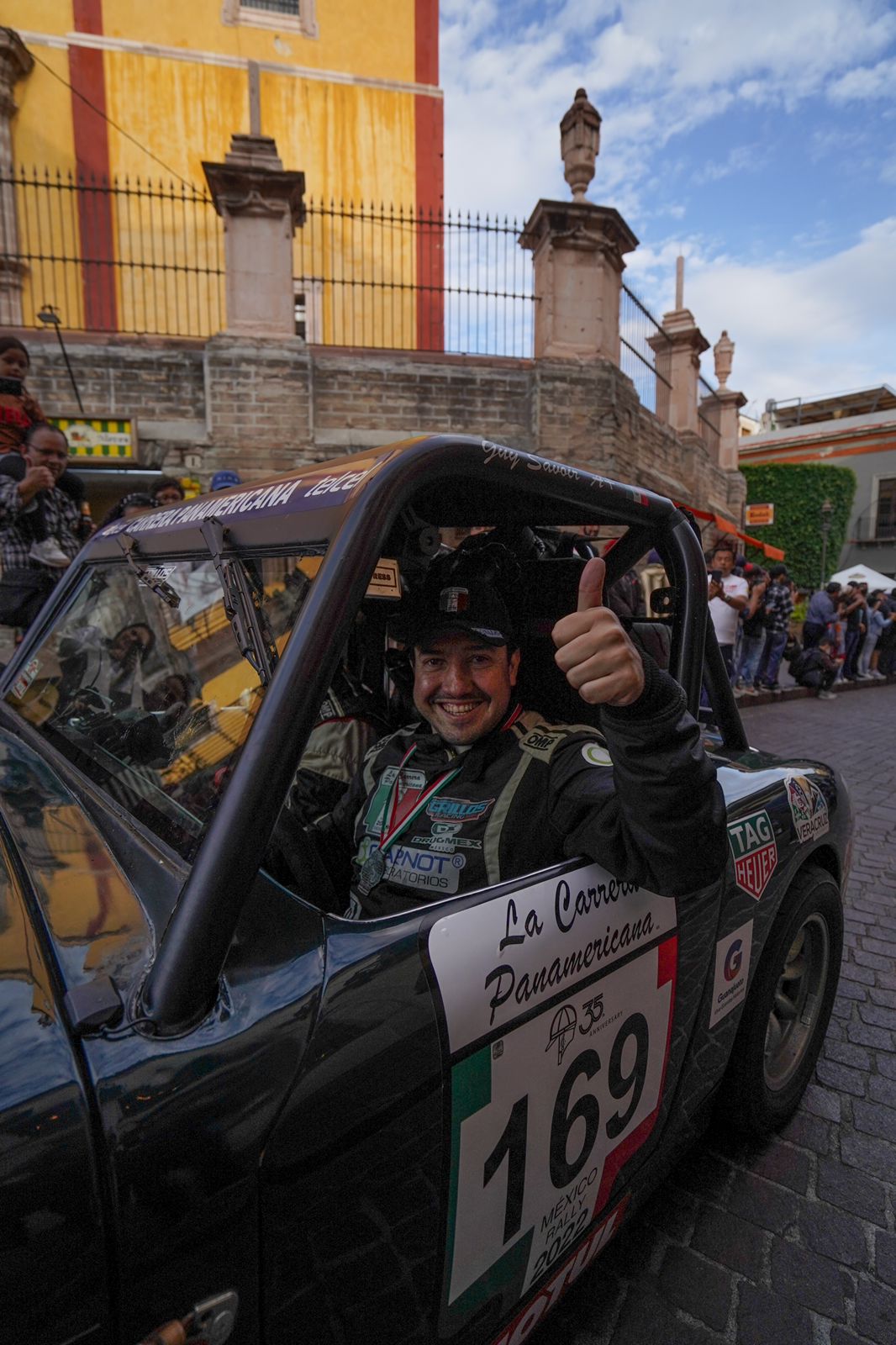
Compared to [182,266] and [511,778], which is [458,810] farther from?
[182,266]

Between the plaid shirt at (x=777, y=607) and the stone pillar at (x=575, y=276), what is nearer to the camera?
the stone pillar at (x=575, y=276)

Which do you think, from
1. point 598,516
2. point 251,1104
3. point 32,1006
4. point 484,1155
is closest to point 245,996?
point 251,1104

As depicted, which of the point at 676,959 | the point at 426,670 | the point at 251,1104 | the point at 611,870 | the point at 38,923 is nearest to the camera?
the point at 251,1104

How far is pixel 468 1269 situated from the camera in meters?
1.15

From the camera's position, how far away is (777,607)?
35.8 ft

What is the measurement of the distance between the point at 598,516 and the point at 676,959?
3.40 feet

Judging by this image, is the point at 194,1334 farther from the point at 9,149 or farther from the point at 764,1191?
the point at 9,149

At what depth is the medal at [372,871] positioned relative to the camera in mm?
1598

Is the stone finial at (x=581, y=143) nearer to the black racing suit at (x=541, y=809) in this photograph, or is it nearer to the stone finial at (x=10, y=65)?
the stone finial at (x=10, y=65)

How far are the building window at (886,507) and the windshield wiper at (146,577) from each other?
4023 cm

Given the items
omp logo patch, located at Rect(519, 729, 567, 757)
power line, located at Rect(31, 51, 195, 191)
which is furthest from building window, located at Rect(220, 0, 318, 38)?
omp logo patch, located at Rect(519, 729, 567, 757)

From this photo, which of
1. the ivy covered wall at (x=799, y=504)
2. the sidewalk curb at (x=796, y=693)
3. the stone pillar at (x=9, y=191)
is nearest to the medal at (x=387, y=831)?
the sidewalk curb at (x=796, y=693)

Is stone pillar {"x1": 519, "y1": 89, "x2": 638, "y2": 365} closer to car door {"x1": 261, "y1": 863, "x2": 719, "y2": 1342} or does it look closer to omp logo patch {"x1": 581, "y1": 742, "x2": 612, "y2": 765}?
omp logo patch {"x1": 581, "y1": 742, "x2": 612, "y2": 765}

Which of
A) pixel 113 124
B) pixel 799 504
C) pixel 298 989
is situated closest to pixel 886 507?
pixel 799 504
